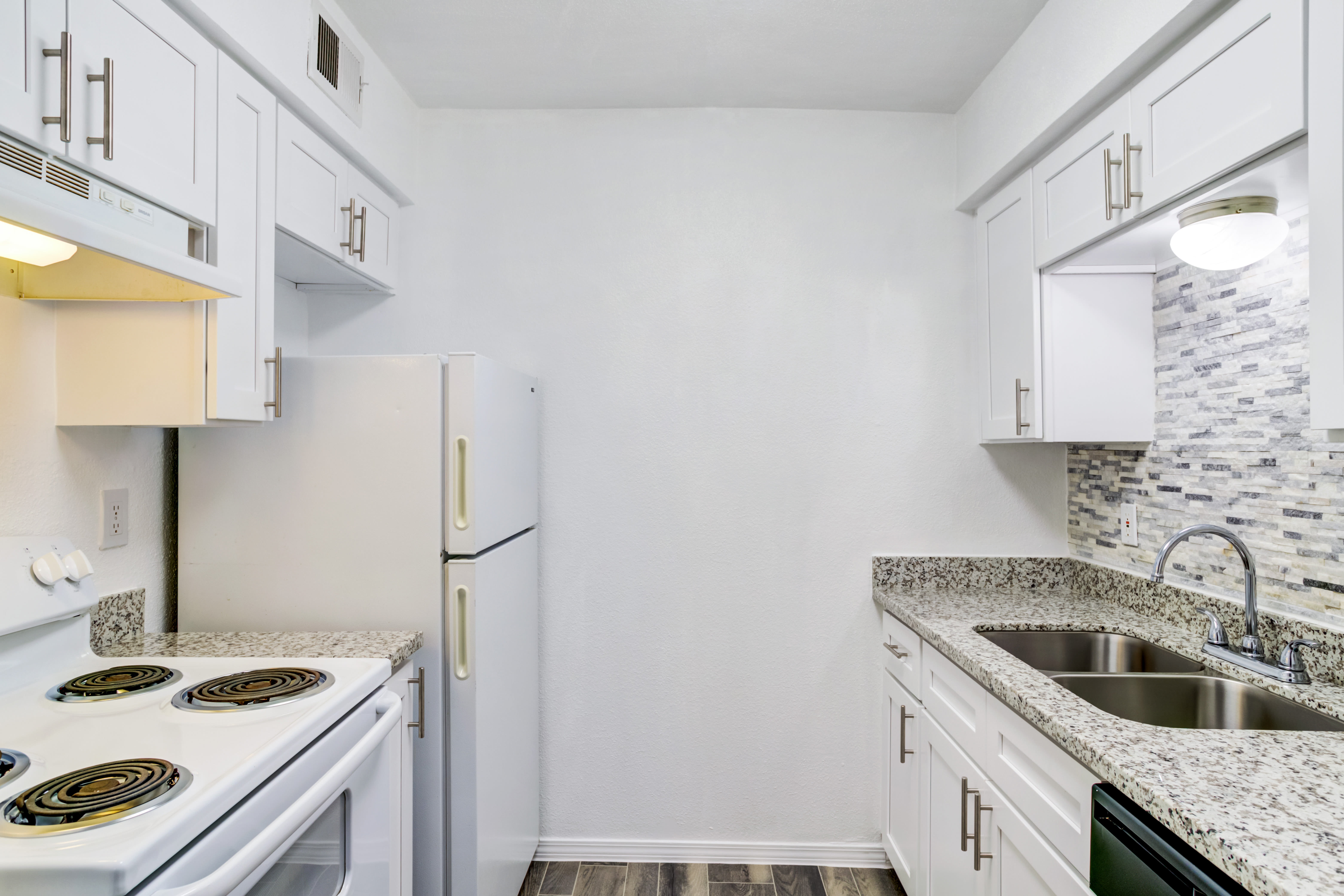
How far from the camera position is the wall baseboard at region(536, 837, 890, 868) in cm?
241

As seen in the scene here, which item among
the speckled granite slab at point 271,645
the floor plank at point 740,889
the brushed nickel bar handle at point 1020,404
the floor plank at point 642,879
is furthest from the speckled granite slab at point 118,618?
the brushed nickel bar handle at point 1020,404

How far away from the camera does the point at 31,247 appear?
1.16 metres

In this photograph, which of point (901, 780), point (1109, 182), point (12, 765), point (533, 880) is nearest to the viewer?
point (12, 765)

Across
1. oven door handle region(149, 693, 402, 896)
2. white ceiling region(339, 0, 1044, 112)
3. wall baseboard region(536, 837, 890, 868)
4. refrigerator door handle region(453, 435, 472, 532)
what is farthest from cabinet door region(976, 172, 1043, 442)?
oven door handle region(149, 693, 402, 896)

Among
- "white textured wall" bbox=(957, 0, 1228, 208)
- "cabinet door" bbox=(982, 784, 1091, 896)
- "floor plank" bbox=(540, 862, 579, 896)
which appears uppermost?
"white textured wall" bbox=(957, 0, 1228, 208)

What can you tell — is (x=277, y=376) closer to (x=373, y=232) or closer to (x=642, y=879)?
(x=373, y=232)

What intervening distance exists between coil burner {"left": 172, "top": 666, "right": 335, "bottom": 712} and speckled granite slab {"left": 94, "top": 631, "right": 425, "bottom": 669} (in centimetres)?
17

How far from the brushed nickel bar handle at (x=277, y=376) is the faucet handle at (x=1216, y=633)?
2.14m

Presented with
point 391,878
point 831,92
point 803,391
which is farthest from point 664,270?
point 391,878

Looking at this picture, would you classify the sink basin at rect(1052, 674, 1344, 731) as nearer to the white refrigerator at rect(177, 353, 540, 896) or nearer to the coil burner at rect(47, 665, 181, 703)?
the white refrigerator at rect(177, 353, 540, 896)

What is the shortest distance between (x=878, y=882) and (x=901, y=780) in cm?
39

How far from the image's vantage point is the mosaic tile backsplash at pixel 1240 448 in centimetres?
151

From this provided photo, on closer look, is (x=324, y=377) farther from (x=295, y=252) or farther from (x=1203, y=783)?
(x=1203, y=783)

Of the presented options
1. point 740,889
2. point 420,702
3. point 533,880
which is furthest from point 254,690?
point 740,889
